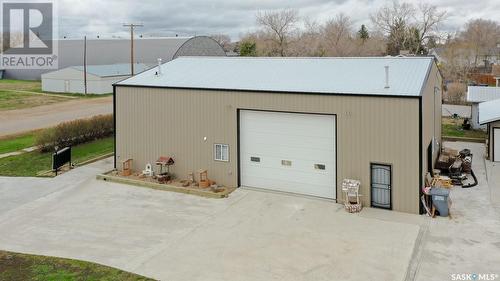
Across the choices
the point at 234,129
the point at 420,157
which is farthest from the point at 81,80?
the point at 420,157

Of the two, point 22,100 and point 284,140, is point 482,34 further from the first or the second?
point 284,140

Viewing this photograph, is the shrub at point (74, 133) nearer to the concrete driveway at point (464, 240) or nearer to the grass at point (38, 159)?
the grass at point (38, 159)

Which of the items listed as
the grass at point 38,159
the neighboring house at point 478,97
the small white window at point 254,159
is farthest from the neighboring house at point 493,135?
the grass at point 38,159

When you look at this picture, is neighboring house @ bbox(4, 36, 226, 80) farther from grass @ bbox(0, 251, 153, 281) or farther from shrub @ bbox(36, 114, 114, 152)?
grass @ bbox(0, 251, 153, 281)

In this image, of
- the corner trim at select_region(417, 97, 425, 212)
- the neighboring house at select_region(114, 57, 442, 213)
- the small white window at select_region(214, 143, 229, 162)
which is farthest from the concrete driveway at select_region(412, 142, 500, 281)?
the small white window at select_region(214, 143, 229, 162)

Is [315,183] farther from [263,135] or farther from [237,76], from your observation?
[237,76]

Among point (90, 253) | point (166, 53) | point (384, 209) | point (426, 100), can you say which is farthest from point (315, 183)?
point (166, 53)
